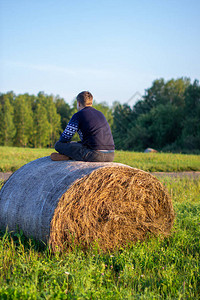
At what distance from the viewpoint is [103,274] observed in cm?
311

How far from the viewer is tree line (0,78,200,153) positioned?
40.1 meters

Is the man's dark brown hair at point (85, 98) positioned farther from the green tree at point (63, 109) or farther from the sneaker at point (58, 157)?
the green tree at point (63, 109)

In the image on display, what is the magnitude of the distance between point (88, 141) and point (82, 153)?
20 centimetres

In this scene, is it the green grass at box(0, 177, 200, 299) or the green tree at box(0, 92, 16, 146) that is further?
the green tree at box(0, 92, 16, 146)

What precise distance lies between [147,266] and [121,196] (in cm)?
106

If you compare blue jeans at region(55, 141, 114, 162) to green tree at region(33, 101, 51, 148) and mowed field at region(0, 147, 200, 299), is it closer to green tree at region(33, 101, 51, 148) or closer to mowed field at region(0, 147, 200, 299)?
mowed field at region(0, 147, 200, 299)

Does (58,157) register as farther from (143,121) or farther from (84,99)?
(143,121)

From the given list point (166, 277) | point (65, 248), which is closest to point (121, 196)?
point (65, 248)

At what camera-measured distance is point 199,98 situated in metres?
40.6

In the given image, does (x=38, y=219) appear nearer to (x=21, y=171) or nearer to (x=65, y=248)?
(x=65, y=248)

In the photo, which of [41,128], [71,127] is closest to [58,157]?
[71,127]

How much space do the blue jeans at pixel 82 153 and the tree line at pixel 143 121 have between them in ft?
95.7

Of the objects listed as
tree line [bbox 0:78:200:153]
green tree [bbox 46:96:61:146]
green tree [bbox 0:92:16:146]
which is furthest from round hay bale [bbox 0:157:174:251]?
green tree [bbox 46:96:61:146]

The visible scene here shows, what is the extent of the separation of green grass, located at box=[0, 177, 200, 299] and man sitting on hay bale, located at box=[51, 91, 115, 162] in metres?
1.35
